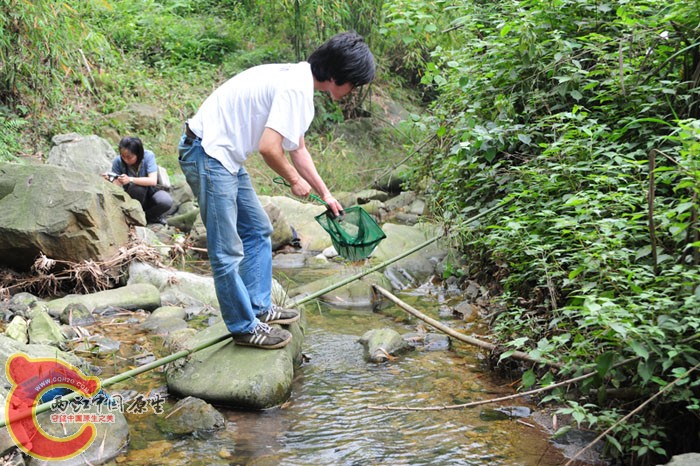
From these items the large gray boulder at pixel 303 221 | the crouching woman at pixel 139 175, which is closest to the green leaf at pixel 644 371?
the large gray boulder at pixel 303 221

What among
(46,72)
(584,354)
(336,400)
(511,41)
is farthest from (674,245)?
(46,72)

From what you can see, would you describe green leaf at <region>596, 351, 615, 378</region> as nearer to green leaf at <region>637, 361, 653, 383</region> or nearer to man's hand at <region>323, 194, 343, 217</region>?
green leaf at <region>637, 361, 653, 383</region>

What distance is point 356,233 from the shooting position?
Result: 4.16 metres

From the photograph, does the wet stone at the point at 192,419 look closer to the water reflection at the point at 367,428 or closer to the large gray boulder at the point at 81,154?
the water reflection at the point at 367,428

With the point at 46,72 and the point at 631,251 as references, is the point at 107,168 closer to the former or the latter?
the point at 46,72

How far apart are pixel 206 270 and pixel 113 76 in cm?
586

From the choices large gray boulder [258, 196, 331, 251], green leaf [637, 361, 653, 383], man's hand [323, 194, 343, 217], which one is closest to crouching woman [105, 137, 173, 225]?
large gray boulder [258, 196, 331, 251]

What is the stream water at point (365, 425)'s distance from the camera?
3.09 m

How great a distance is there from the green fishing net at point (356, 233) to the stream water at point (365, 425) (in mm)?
734

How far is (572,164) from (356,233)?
131cm

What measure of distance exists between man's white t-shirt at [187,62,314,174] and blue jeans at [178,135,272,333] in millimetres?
75

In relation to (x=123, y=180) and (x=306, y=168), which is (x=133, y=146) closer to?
(x=123, y=180)

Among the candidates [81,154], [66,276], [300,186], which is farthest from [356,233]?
[81,154]

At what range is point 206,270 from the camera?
670cm
